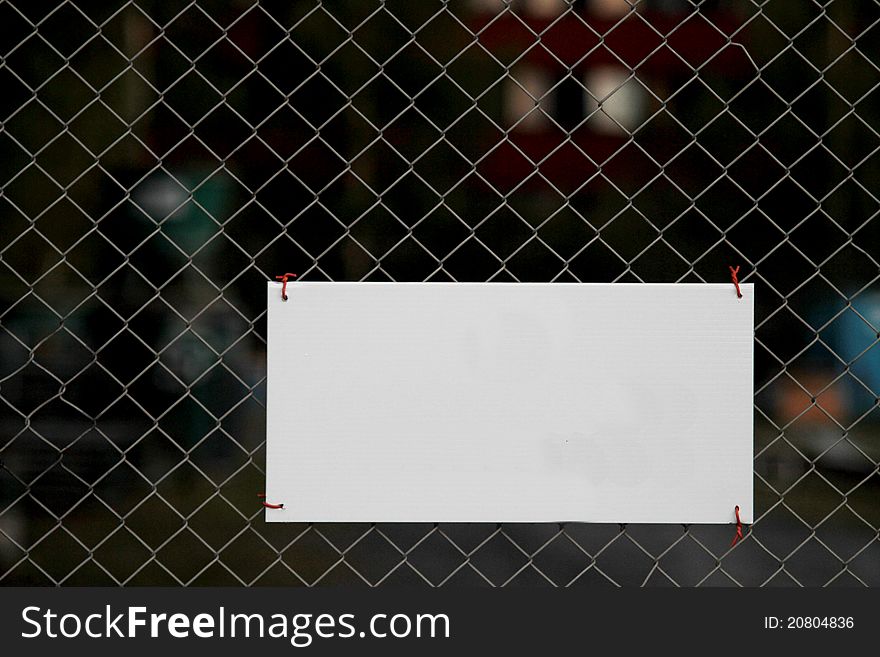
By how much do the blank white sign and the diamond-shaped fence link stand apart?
88 millimetres

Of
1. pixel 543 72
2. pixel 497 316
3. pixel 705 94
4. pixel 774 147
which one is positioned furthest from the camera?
pixel 543 72

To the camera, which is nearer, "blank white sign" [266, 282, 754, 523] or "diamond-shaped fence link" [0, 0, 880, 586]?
"blank white sign" [266, 282, 754, 523]

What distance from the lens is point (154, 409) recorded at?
2.82 metres

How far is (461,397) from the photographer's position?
1.48 metres

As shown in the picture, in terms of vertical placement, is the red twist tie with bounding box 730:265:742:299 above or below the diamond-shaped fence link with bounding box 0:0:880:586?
below

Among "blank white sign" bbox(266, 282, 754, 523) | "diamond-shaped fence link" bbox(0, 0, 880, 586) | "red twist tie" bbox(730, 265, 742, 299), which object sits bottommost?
"blank white sign" bbox(266, 282, 754, 523)

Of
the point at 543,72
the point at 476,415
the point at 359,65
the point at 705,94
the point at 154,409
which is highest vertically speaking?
the point at 543,72

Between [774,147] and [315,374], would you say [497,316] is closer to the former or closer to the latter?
[315,374]

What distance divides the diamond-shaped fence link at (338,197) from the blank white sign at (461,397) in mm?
88

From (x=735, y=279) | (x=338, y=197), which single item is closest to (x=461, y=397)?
(x=735, y=279)

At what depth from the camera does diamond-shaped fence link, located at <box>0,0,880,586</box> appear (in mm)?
1589

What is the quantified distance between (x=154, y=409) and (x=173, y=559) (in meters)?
1.30

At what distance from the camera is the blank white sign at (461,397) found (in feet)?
4.84

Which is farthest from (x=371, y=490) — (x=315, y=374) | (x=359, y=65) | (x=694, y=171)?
(x=694, y=171)
